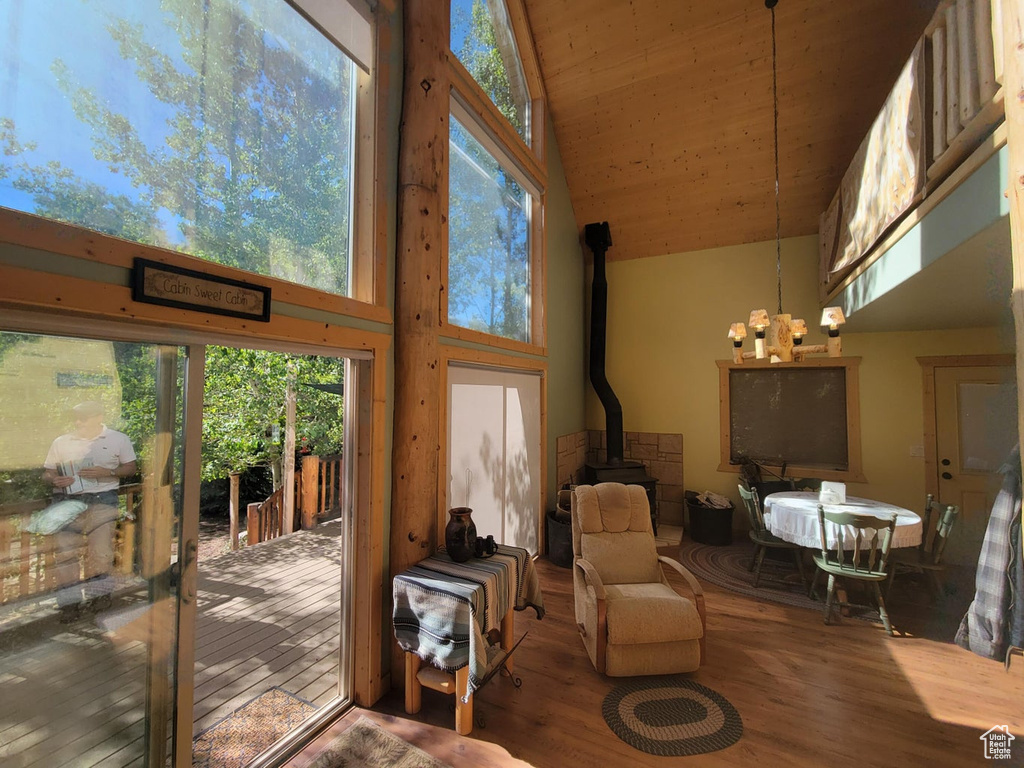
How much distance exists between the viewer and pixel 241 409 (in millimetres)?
3990

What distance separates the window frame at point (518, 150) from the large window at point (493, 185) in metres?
0.01

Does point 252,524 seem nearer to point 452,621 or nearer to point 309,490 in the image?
point 309,490

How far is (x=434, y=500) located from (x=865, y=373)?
529 centimetres

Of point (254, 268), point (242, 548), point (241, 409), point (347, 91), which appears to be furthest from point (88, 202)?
point (242, 548)

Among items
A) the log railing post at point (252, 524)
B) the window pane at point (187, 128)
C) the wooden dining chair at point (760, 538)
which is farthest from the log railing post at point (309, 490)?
the wooden dining chair at point (760, 538)

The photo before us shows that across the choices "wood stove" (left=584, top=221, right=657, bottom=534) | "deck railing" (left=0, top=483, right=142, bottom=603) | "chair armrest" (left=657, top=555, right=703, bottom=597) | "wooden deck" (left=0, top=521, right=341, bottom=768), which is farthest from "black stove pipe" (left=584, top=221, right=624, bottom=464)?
"deck railing" (left=0, top=483, right=142, bottom=603)

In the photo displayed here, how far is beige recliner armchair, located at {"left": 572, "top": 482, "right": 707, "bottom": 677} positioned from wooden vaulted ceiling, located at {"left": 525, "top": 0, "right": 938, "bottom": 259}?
4.03m

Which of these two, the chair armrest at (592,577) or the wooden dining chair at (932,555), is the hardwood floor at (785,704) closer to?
the wooden dining chair at (932,555)

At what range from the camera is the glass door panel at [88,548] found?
132 centimetres

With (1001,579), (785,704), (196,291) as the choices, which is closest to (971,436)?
(1001,579)

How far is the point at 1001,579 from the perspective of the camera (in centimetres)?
246

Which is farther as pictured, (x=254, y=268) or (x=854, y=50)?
(x=854, y=50)

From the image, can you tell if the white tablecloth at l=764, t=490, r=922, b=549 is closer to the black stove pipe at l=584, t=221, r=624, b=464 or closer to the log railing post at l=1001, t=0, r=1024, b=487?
the log railing post at l=1001, t=0, r=1024, b=487

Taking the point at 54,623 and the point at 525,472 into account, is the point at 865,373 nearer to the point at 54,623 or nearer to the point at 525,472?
the point at 525,472
